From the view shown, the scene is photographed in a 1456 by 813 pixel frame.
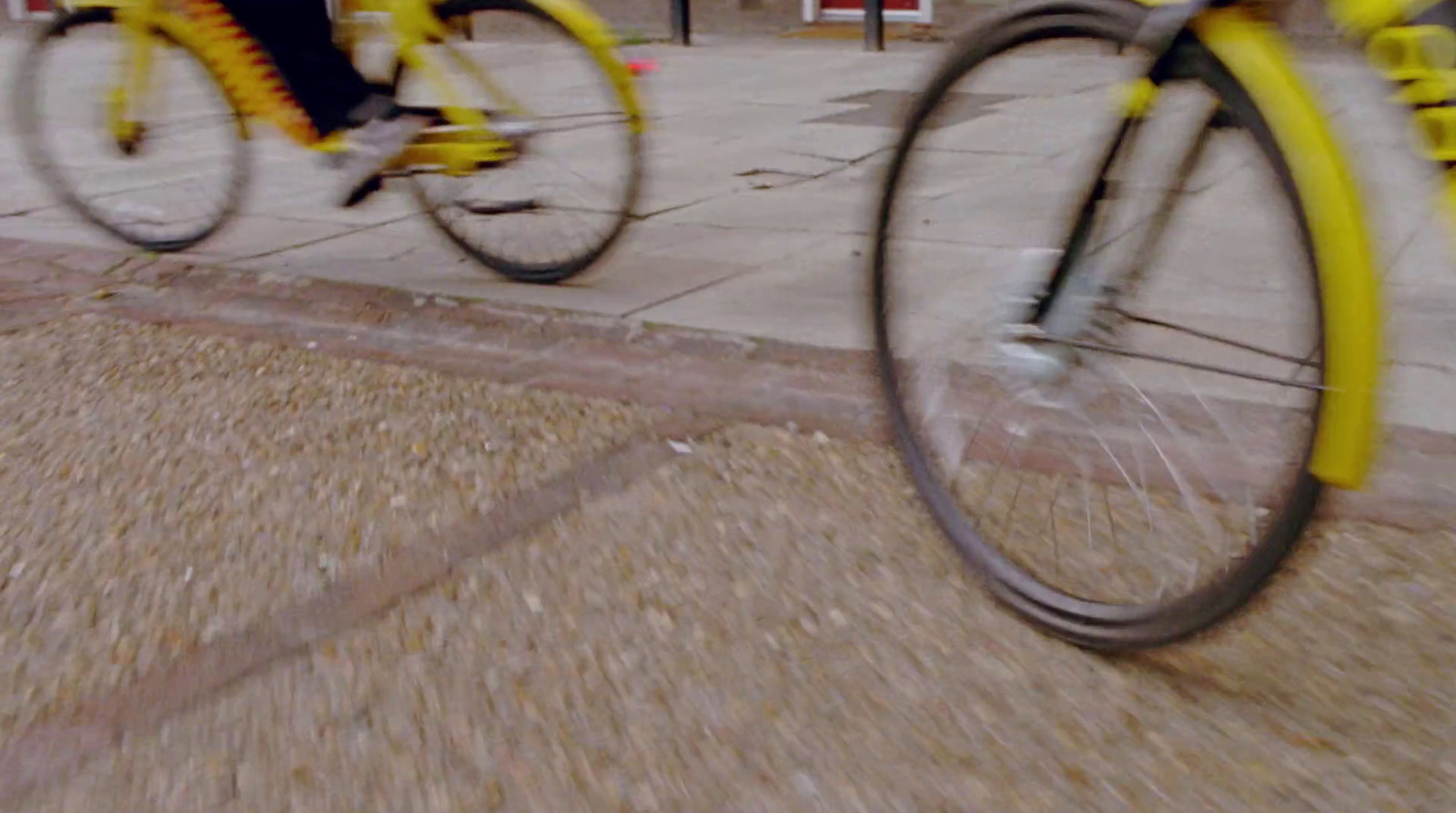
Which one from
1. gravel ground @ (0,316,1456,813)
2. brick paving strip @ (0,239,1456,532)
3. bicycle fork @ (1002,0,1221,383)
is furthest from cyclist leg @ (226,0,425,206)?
bicycle fork @ (1002,0,1221,383)

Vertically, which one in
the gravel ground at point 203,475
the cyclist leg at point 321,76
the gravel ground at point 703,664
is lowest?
the gravel ground at point 203,475

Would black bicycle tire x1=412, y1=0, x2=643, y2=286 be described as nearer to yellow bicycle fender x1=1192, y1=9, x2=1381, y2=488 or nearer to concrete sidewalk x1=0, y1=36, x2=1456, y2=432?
concrete sidewalk x1=0, y1=36, x2=1456, y2=432

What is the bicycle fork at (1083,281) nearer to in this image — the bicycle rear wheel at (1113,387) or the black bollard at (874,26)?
the bicycle rear wheel at (1113,387)

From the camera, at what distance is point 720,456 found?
133 inches

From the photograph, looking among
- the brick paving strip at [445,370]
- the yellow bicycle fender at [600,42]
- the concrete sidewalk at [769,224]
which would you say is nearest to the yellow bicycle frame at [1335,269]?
the concrete sidewalk at [769,224]

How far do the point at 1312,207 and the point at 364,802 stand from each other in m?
1.50

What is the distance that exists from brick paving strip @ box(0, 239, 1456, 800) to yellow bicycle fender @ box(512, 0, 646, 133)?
2.03 ft

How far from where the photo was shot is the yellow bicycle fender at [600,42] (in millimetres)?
4289

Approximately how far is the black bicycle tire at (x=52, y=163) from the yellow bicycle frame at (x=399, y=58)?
50mm

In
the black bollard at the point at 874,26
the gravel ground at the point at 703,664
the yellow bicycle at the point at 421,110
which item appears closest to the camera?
the gravel ground at the point at 703,664

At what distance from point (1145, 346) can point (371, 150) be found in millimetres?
2446

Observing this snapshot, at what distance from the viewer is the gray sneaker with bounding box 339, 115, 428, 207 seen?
14.4 feet

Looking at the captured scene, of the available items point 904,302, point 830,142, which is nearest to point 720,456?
point 904,302

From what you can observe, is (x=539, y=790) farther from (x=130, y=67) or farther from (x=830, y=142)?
(x=830, y=142)
